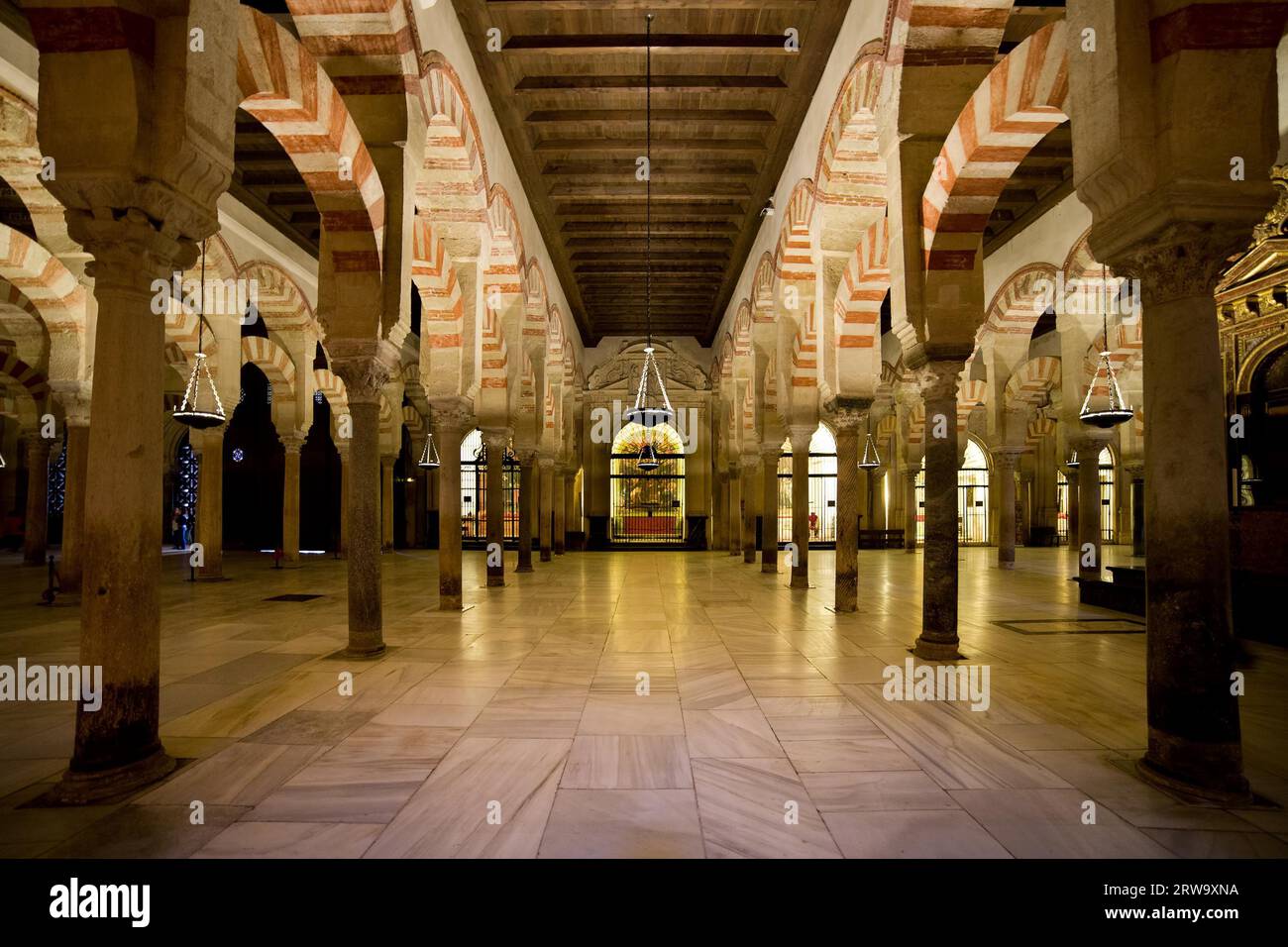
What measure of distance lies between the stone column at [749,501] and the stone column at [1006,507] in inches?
151

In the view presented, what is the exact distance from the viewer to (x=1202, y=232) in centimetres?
235

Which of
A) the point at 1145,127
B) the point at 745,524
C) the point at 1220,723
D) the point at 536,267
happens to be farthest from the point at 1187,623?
the point at 745,524

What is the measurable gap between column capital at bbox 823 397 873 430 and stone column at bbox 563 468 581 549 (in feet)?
28.3

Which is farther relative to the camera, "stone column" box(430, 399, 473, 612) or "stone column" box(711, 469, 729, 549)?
"stone column" box(711, 469, 729, 549)

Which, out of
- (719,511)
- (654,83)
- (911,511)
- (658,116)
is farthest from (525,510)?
(911,511)

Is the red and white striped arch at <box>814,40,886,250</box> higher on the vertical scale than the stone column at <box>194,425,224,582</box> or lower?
higher

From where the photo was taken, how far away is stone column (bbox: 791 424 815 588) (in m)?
7.77

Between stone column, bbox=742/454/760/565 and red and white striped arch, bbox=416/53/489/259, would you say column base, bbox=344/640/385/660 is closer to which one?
red and white striped arch, bbox=416/53/489/259

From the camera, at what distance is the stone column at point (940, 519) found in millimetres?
4125

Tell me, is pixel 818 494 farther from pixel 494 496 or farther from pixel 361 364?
pixel 361 364

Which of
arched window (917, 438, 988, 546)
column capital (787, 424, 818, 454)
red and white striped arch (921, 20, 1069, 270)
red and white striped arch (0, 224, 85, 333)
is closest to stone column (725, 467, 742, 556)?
column capital (787, 424, 818, 454)

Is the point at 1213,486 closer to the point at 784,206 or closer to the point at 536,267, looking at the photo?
the point at 784,206

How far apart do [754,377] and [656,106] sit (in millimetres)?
4310

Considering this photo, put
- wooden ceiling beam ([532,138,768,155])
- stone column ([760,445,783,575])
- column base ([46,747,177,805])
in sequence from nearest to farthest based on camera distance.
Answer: column base ([46,747,177,805]), wooden ceiling beam ([532,138,768,155]), stone column ([760,445,783,575])
